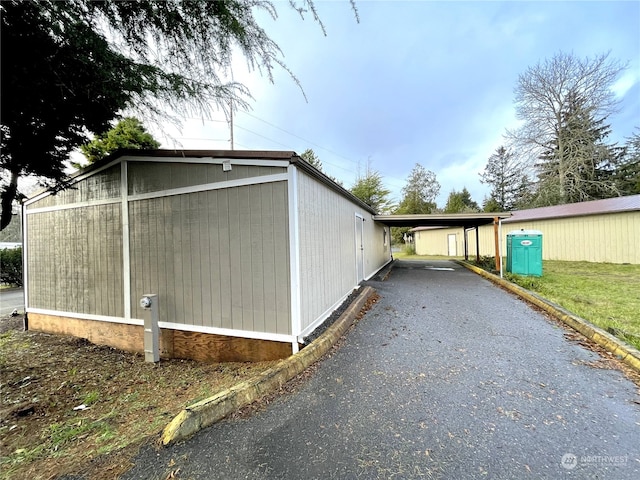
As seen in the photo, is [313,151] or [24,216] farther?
[313,151]

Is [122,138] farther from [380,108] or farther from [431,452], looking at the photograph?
[380,108]

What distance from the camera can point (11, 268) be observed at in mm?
12305

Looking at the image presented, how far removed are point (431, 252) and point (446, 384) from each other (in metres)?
22.4

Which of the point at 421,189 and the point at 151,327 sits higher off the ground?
the point at 421,189

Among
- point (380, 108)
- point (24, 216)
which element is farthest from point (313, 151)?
point (24, 216)

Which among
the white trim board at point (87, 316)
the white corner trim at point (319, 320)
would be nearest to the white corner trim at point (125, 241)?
the white trim board at point (87, 316)

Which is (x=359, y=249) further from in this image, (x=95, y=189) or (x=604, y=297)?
(x=95, y=189)

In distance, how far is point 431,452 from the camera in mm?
1805

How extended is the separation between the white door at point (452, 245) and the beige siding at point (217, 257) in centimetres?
2023

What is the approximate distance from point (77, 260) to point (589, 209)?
18867mm

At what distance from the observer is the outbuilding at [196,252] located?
358 centimetres

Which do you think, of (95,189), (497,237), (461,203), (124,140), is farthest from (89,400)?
(461,203)

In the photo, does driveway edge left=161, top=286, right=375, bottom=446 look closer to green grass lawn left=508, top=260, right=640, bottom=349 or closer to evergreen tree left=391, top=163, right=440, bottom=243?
green grass lawn left=508, top=260, right=640, bottom=349

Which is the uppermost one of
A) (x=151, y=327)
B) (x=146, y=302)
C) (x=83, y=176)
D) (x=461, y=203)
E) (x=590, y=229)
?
(x=461, y=203)
